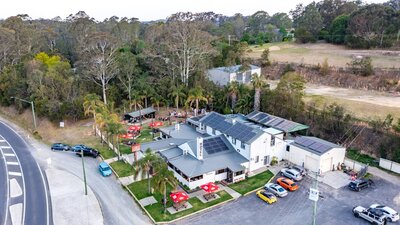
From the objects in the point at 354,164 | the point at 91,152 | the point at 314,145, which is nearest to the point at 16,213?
the point at 91,152

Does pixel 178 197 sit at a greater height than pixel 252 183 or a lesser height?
greater

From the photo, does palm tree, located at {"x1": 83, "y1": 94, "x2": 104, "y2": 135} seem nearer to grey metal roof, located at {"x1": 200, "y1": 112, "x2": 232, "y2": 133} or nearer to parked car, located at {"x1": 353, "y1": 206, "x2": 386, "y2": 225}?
grey metal roof, located at {"x1": 200, "y1": 112, "x2": 232, "y2": 133}

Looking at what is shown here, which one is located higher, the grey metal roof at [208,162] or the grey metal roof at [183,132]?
the grey metal roof at [183,132]

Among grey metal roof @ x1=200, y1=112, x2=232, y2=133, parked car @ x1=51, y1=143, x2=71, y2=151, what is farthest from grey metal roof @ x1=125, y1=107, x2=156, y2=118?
grey metal roof @ x1=200, y1=112, x2=232, y2=133

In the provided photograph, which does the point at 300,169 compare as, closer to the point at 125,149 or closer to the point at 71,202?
the point at 125,149

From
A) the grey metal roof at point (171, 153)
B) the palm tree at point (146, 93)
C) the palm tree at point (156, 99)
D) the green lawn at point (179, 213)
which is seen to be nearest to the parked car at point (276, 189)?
the green lawn at point (179, 213)

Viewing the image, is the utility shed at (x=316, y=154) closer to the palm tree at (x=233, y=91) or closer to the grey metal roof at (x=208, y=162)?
the grey metal roof at (x=208, y=162)

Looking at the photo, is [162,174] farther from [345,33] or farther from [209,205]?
[345,33]

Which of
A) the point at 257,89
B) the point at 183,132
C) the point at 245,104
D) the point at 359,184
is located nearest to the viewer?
the point at 359,184
